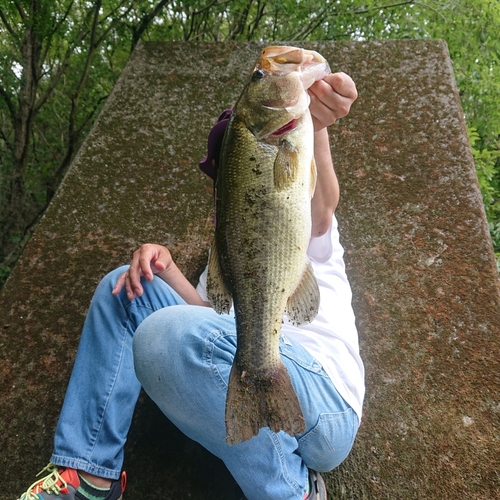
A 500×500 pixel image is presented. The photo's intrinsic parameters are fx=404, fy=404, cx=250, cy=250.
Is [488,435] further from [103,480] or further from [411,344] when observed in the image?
[103,480]

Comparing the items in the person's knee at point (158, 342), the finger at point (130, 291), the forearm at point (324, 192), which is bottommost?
the person's knee at point (158, 342)

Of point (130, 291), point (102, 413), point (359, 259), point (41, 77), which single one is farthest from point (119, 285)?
point (41, 77)

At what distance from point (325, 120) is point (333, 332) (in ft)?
2.67

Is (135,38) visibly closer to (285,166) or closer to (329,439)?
(285,166)

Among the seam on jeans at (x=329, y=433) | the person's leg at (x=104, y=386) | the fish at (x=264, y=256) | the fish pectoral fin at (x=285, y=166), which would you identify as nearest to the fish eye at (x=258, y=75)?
the fish at (x=264, y=256)

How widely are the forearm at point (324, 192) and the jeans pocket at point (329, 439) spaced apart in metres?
0.73

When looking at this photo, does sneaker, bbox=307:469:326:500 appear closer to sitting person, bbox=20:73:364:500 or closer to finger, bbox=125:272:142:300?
sitting person, bbox=20:73:364:500

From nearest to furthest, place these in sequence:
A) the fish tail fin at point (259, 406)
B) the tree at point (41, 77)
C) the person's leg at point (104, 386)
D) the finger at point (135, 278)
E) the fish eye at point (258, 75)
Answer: the fish tail fin at point (259, 406), the fish eye at point (258, 75), the person's leg at point (104, 386), the finger at point (135, 278), the tree at point (41, 77)

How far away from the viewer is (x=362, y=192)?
102 inches

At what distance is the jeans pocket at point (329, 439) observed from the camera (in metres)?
1.34

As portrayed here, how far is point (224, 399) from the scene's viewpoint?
4.25 ft

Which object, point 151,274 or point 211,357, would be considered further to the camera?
point 151,274

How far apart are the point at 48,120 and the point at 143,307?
689 centimetres

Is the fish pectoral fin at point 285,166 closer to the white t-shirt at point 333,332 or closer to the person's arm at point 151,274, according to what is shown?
the white t-shirt at point 333,332
